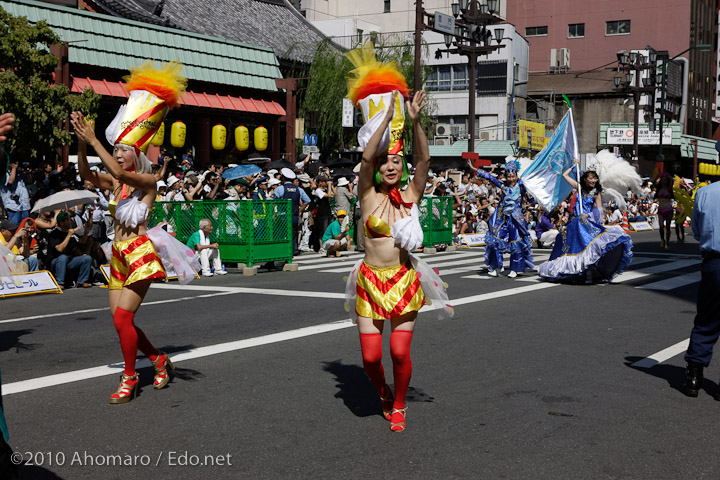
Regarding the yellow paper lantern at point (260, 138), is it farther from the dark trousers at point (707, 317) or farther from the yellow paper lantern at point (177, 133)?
the dark trousers at point (707, 317)

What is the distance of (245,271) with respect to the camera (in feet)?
49.9

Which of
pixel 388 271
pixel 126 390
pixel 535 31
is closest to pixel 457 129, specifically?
pixel 535 31

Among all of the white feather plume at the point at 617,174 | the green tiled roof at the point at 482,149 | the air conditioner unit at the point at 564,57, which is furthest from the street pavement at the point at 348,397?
the air conditioner unit at the point at 564,57

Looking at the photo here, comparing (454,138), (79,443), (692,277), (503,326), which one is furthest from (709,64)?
(79,443)

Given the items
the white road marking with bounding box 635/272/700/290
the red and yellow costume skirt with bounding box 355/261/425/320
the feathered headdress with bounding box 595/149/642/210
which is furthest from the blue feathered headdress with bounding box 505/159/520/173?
the red and yellow costume skirt with bounding box 355/261/425/320

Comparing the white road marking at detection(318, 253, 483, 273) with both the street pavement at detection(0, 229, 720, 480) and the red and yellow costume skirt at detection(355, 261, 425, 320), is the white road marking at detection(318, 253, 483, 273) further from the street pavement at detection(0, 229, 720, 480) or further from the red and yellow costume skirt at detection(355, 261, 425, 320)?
the red and yellow costume skirt at detection(355, 261, 425, 320)

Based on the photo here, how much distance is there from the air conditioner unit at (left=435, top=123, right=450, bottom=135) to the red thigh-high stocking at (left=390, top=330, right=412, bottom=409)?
170 feet

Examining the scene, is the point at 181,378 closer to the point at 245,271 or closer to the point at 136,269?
the point at 136,269

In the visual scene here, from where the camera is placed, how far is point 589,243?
511 inches

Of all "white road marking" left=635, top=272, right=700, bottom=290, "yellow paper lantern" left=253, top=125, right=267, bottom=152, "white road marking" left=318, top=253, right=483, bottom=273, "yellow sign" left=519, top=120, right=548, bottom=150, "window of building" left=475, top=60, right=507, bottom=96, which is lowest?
"white road marking" left=318, top=253, right=483, bottom=273

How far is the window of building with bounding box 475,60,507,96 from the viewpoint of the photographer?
56812 mm

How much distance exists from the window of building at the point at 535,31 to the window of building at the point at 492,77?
19.5 metres

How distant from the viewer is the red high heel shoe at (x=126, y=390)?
19.0 ft

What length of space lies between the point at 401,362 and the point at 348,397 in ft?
3.11
